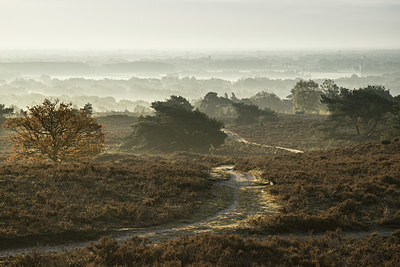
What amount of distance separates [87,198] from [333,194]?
11.6 metres

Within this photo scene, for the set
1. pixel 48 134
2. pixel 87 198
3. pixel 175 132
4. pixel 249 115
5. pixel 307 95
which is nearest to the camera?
pixel 87 198

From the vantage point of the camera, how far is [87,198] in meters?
14.0

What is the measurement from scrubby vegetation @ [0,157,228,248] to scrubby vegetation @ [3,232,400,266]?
2049mm

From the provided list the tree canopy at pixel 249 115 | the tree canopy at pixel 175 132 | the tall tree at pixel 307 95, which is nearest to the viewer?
the tree canopy at pixel 175 132

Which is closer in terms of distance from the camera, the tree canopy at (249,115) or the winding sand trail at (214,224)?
the winding sand trail at (214,224)

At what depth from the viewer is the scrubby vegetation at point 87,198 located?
36.2 ft

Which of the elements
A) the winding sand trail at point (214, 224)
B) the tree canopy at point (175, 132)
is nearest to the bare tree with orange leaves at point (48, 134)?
the winding sand trail at point (214, 224)

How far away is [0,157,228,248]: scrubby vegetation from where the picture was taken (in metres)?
11.0

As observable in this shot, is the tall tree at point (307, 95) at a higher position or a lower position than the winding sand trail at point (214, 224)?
higher

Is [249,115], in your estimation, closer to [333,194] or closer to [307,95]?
[307,95]

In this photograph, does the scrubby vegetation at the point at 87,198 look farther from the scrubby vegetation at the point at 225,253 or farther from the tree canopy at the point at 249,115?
the tree canopy at the point at 249,115

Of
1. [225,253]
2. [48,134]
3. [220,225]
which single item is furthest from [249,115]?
[225,253]

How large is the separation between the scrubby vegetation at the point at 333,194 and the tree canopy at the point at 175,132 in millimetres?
23676

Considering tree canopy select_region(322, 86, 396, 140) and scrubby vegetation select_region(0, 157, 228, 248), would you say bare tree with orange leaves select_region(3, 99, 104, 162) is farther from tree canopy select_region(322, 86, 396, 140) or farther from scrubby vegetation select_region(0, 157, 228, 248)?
tree canopy select_region(322, 86, 396, 140)
